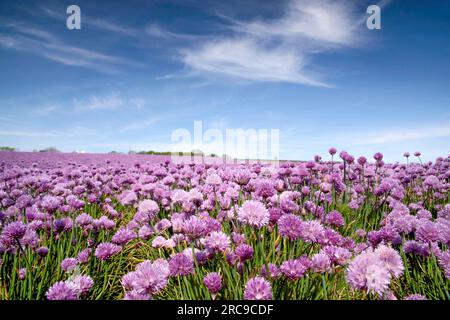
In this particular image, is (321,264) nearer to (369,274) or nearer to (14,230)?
(369,274)

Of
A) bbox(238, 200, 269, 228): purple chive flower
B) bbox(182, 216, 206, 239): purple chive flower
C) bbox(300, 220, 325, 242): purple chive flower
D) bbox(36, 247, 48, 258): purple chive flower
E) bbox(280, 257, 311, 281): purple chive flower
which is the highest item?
bbox(238, 200, 269, 228): purple chive flower

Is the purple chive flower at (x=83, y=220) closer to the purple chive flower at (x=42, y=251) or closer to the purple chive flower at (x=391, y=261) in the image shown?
the purple chive flower at (x=42, y=251)

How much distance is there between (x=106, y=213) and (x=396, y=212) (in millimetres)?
3853

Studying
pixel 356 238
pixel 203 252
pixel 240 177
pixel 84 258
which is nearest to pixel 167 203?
pixel 84 258

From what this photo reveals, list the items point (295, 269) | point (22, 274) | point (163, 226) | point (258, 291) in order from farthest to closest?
point (163, 226), point (22, 274), point (295, 269), point (258, 291)

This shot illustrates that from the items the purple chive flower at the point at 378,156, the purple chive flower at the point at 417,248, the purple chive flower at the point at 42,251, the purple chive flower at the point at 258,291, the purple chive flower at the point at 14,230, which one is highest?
the purple chive flower at the point at 378,156

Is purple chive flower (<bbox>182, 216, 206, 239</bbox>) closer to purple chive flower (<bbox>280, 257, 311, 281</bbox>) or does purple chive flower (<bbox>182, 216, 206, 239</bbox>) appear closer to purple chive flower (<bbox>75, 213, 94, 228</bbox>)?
purple chive flower (<bbox>280, 257, 311, 281</bbox>)

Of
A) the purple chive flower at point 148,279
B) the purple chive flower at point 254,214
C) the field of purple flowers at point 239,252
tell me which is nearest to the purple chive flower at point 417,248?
the field of purple flowers at point 239,252

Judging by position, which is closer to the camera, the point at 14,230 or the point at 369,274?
the point at 369,274

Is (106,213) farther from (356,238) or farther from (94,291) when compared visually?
(356,238)

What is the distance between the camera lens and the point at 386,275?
4.21 feet

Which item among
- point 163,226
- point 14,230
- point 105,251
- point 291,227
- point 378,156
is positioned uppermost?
point 378,156

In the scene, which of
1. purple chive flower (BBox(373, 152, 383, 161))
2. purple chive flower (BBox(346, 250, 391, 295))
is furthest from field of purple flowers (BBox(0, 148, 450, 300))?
purple chive flower (BBox(373, 152, 383, 161))

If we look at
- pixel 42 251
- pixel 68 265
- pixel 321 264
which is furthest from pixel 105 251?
pixel 321 264
